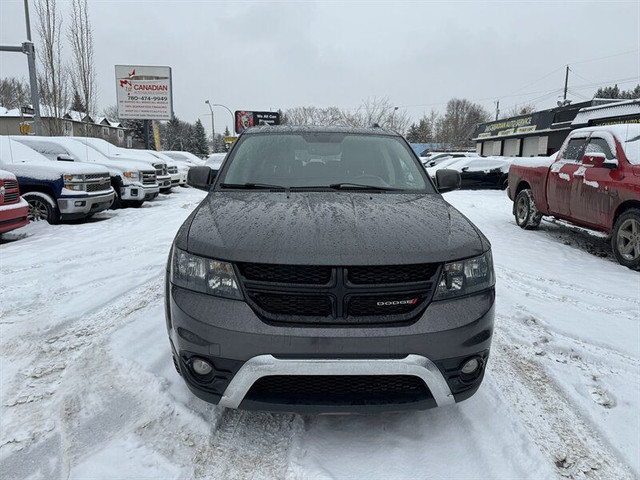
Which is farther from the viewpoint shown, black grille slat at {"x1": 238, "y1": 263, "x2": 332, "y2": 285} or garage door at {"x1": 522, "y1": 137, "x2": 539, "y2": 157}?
garage door at {"x1": 522, "y1": 137, "x2": 539, "y2": 157}

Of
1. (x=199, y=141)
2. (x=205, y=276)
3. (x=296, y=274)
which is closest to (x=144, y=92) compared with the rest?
(x=205, y=276)

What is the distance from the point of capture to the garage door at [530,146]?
3450 cm

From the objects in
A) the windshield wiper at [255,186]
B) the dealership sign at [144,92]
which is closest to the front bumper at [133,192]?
the windshield wiper at [255,186]

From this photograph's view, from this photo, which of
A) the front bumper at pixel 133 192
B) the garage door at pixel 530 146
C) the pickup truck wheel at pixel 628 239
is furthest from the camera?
the garage door at pixel 530 146

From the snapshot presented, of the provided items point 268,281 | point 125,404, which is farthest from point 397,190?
point 125,404

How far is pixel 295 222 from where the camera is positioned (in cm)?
235

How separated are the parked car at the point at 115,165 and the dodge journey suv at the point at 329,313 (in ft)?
32.5

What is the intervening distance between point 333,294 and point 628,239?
5747mm

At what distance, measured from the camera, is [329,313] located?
2033 mm

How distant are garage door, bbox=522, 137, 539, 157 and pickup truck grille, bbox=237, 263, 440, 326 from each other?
121ft

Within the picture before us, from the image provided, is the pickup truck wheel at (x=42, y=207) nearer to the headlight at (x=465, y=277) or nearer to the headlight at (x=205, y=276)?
the headlight at (x=205, y=276)

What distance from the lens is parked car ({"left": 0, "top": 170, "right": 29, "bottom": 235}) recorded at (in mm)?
6648

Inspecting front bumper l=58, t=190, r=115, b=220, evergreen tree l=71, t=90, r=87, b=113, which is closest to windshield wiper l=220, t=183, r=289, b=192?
front bumper l=58, t=190, r=115, b=220

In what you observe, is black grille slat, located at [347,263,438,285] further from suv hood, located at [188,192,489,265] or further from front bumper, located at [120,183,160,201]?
front bumper, located at [120,183,160,201]
